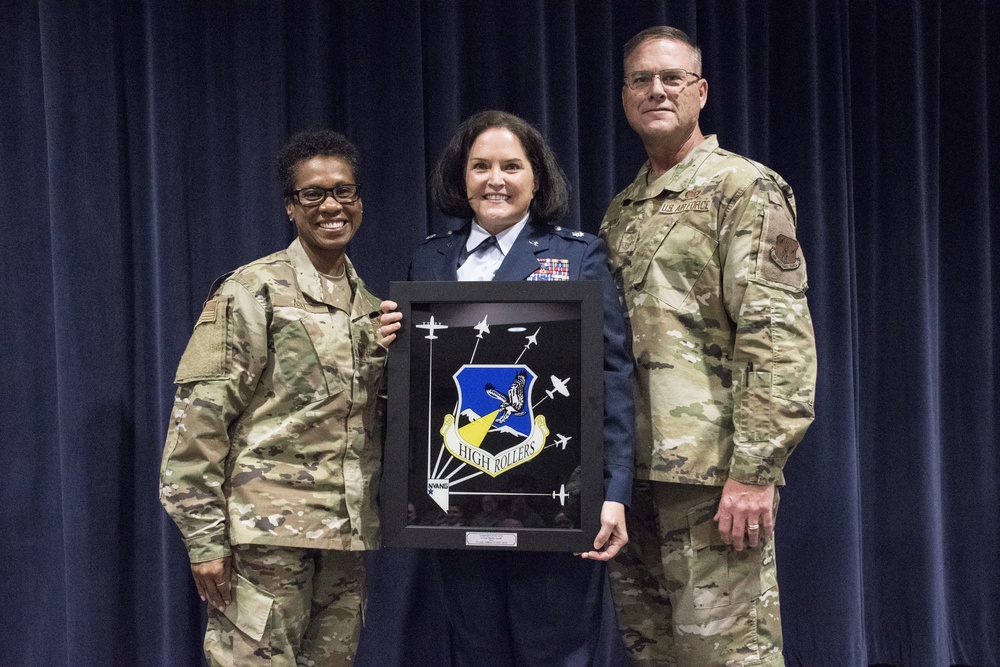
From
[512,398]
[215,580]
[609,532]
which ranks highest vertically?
[512,398]

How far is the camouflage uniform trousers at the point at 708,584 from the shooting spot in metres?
1.81

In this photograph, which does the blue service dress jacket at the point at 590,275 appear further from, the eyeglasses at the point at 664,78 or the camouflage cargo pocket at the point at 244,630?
the camouflage cargo pocket at the point at 244,630

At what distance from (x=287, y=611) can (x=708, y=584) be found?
92 cm

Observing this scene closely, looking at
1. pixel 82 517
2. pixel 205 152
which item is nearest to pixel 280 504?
pixel 82 517

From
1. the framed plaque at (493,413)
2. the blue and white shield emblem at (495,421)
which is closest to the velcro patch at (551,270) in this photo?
the framed plaque at (493,413)

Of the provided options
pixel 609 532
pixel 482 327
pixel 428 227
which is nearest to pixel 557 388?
pixel 482 327

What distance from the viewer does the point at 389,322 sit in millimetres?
1770

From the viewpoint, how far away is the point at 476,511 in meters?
1.75

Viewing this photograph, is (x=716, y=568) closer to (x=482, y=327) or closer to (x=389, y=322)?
(x=482, y=327)

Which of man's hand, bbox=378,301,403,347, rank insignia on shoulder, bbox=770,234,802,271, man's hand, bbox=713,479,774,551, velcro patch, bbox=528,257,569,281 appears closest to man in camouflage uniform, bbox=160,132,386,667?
man's hand, bbox=378,301,403,347

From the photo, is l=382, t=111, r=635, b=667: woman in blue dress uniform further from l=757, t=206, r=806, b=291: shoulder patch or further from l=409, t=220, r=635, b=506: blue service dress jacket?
l=757, t=206, r=806, b=291: shoulder patch

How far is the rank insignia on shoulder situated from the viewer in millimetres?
1801

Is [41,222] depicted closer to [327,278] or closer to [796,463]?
[327,278]

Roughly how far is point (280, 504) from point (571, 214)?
1325 mm
